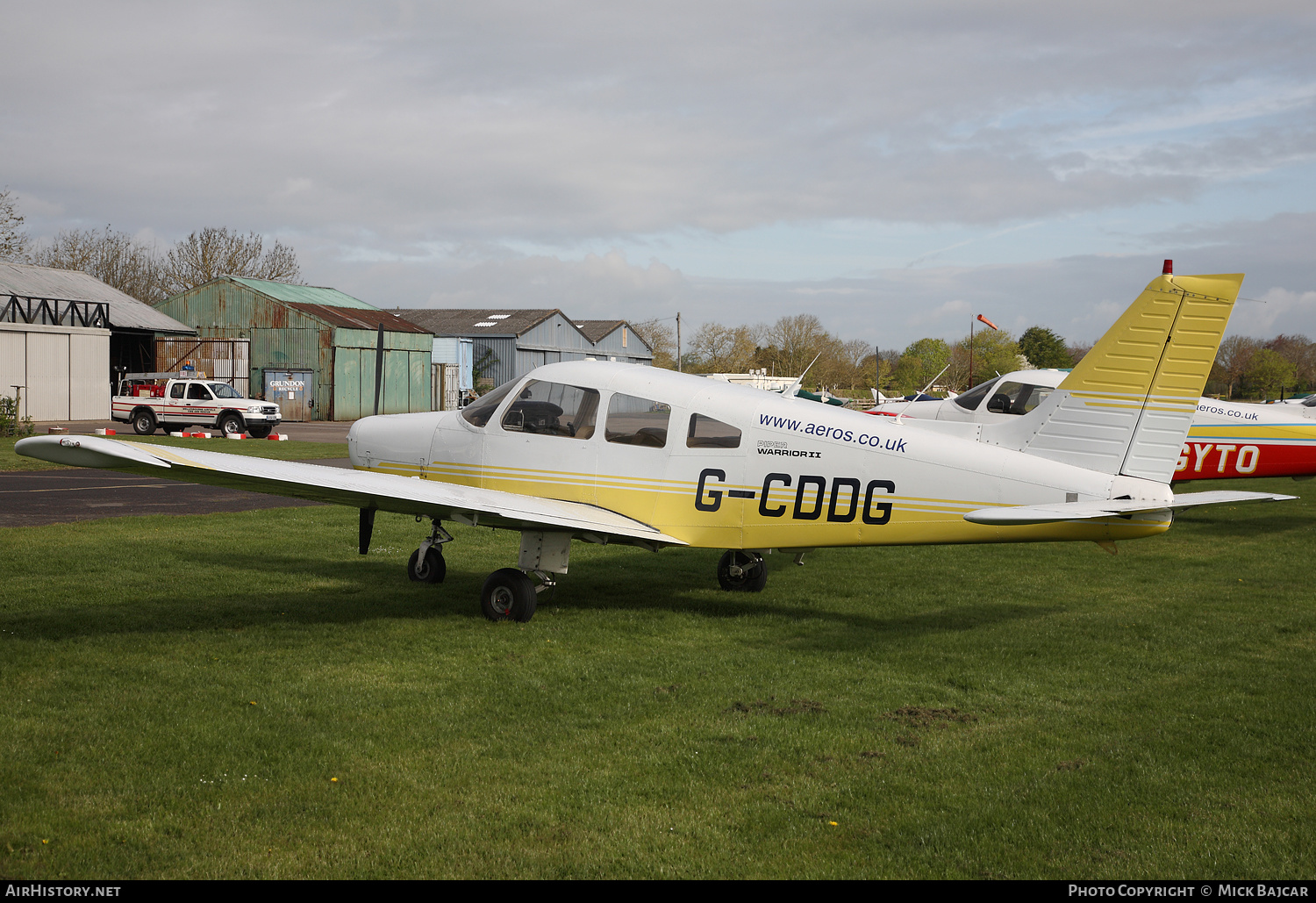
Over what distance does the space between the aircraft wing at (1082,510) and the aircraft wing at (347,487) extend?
294 centimetres

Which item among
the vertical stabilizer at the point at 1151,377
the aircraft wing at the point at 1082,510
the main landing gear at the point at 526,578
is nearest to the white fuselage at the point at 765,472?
the aircraft wing at the point at 1082,510

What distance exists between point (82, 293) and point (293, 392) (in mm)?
10611

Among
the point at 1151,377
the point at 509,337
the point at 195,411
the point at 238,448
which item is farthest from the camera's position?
the point at 509,337

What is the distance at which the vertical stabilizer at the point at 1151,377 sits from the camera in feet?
26.2

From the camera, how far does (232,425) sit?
110 ft

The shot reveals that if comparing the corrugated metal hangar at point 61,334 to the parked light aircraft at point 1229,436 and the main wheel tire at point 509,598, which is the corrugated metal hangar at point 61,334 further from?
the main wheel tire at point 509,598

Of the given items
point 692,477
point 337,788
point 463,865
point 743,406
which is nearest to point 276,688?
point 337,788

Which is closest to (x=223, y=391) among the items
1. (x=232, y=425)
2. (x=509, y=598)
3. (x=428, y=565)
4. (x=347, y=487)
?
(x=232, y=425)

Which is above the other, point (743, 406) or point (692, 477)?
→ point (743, 406)

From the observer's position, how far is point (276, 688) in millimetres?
6684

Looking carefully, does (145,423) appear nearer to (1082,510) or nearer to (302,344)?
(302,344)
